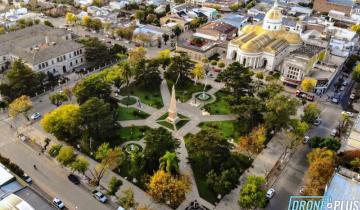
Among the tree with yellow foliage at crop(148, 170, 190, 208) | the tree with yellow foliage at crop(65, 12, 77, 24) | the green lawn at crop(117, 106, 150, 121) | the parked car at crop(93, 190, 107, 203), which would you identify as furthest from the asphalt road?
the tree with yellow foliage at crop(65, 12, 77, 24)

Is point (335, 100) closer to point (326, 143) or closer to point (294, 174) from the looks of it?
point (326, 143)

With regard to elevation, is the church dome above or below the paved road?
above

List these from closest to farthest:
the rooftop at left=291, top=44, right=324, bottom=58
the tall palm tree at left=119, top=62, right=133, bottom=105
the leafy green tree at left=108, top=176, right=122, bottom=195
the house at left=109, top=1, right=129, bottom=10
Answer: the leafy green tree at left=108, top=176, right=122, bottom=195 → the tall palm tree at left=119, top=62, right=133, bottom=105 → the rooftop at left=291, top=44, right=324, bottom=58 → the house at left=109, top=1, right=129, bottom=10

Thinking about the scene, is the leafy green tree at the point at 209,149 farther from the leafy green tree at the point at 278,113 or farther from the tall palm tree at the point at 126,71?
the tall palm tree at the point at 126,71

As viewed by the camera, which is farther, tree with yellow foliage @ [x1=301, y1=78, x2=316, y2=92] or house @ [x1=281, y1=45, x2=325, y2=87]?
house @ [x1=281, y1=45, x2=325, y2=87]

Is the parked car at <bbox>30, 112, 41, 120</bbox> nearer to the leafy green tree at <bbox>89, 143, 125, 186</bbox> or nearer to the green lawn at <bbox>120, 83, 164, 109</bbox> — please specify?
the green lawn at <bbox>120, 83, 164, 109</bbox>

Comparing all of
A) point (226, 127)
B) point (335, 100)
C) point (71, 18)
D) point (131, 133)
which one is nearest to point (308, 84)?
point (335, 100)

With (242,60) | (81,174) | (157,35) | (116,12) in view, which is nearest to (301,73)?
(242,60)
